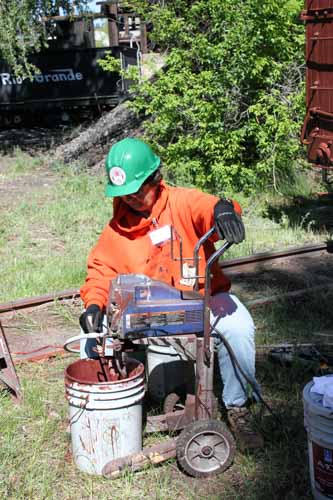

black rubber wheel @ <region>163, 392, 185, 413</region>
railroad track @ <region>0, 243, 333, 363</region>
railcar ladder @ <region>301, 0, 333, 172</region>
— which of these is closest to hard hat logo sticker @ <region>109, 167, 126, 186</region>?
black rubber wheel @ <region>163, 392, 185, 413</region>

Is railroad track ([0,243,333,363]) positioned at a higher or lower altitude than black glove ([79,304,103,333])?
lower

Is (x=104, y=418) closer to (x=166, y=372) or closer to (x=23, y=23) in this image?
(x=166, y=372)

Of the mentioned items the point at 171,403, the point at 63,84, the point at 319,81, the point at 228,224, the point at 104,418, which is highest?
the point at 228,224

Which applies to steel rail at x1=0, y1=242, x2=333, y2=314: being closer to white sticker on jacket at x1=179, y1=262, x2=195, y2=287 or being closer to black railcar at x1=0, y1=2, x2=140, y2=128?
white sticker on jacket at x1=179, y1=262, x2=195, y2=287

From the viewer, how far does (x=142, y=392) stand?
10.8 feet

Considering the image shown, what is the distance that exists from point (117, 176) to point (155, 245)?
427mm

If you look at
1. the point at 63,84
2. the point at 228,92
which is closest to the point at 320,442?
the point at 228,92

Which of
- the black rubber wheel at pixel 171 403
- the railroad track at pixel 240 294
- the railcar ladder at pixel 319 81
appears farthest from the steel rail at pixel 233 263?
the black rubber wheel at pixel 171 403

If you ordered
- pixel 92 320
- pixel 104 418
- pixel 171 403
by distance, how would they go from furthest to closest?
pixel 171 403 → pixel 92 320 → pixel 104 418

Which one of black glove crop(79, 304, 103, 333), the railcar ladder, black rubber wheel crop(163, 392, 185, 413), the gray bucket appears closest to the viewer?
the gray bucket

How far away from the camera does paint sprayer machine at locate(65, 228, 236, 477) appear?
10.3 feet

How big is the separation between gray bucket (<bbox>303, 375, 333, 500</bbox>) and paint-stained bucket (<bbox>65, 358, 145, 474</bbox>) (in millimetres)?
817

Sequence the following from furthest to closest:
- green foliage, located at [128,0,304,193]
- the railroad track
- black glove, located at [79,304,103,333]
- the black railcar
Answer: the black railcar
green foliage, located at [128,0,304,193]
the railroad track
black glove, located at [79,304,103,333]

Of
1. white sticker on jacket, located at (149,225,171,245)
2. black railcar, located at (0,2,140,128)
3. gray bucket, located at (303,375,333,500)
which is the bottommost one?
black railcar, located at (0,2,140,128)
